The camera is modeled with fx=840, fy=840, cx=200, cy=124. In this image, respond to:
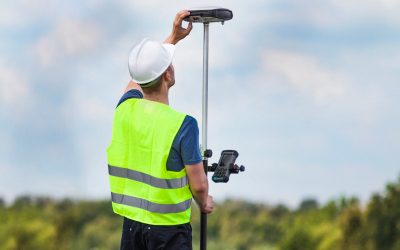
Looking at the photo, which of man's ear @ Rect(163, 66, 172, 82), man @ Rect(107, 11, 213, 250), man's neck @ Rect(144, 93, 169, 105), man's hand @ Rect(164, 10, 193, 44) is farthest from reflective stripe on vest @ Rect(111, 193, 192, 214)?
man's hand @ Rect(164, 10, 193, 44)

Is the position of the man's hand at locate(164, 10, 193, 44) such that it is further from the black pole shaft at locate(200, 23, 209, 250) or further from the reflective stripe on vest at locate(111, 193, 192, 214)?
the reflective stripe on vest at locate(111, 193, 192, 214)

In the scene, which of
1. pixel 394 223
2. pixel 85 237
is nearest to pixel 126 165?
pixel 85 237

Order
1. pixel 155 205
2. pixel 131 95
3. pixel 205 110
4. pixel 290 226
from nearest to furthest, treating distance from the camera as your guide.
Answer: pixel 155 205 → pixel 131 95 → pixel 205 110 → pixel 290 226

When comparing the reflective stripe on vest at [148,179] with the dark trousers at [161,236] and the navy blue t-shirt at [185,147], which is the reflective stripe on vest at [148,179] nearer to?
the navy blue t-shirt at [185,147]

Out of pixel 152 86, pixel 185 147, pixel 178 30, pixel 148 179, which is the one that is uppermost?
pixel 178 30

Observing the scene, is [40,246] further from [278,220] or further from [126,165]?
[278,220]

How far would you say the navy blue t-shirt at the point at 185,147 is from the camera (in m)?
3.69

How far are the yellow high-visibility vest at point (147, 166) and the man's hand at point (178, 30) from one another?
0.46 metres

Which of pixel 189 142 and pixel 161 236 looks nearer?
pixel 189 142

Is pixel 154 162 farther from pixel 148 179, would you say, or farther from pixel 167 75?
pixel 167 75

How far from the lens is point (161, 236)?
3816 mm

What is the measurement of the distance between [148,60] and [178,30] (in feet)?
1.51

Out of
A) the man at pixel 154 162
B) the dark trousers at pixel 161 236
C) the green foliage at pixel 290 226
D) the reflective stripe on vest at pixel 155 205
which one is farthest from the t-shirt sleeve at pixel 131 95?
the green foliage at pixel 290 226

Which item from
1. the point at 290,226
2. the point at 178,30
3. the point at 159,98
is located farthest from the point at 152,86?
the point at 290,226
